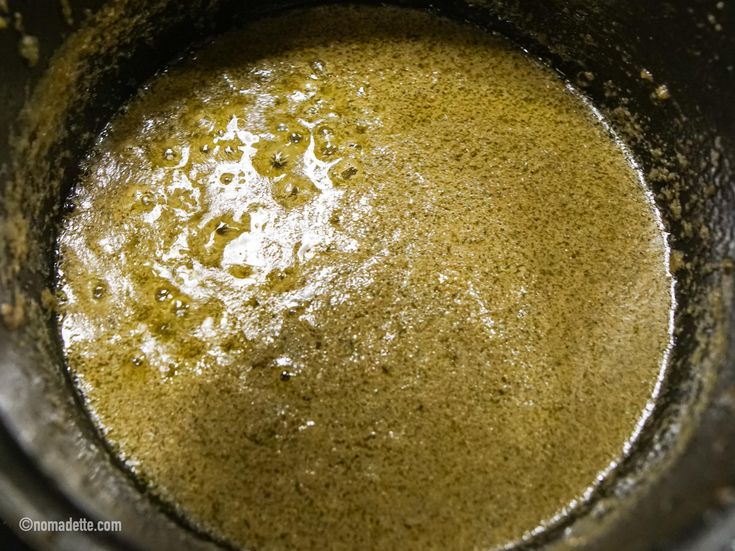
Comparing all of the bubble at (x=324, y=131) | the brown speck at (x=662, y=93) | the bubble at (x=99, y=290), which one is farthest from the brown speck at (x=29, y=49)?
the brown speck at (x=662, y=93)

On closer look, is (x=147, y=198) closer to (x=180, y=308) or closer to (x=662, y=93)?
(x=180, y=308)

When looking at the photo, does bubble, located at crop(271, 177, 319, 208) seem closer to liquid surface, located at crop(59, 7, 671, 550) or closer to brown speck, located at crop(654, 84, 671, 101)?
liquid surface, located at crop(59, 7, 671, 550)

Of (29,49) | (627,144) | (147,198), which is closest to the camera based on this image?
(29,49)

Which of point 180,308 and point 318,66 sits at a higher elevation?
point 318,66

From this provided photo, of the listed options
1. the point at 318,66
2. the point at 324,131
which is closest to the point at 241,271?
the point at 324,131

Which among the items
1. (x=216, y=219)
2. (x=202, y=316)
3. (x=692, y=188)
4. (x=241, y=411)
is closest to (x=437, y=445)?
(x=241, y=411)

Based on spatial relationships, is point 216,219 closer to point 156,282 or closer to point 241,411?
point 156,282

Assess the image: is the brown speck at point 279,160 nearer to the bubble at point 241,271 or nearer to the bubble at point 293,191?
the bubble at point 293,191
